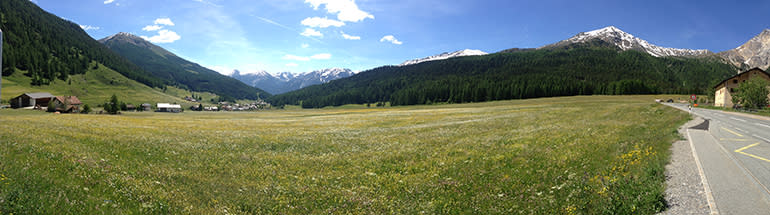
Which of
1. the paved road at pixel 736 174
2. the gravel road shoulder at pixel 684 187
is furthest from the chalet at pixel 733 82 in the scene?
the gravel road shoulder at pixel 684 187

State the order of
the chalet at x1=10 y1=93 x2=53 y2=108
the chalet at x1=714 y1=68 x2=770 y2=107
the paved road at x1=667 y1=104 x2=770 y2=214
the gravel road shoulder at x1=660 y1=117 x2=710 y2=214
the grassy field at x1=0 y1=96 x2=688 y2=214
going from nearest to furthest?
the paved road at x1=667 y1=104 x2=770 y2=214
the gravel road shoulder at x1=660 y1=117 x2=710 y2=214
the grassy field at x1=0 y1=96 x2=688 y2=214
the chalet at x1=714 y1=68 x2=770 y2=107
the chalet at x1=10 y1=93 x2=53 y2=108

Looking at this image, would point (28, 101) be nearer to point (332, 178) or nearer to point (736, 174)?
point (332, 178)

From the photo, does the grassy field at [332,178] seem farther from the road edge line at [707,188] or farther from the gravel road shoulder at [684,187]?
the road edge line at [707,188]

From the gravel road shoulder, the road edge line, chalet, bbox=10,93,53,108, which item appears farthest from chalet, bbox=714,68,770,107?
chalet, bbox=10,93,53,108

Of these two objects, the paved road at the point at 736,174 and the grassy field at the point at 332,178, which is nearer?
the paved road at the point at 736,174

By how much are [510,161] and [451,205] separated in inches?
254

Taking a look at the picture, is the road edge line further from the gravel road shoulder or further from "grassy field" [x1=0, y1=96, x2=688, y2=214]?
"grassy field" [x1=0, y1=96, x2=688, y2=214]

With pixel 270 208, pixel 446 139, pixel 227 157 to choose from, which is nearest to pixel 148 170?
pixel 227 157

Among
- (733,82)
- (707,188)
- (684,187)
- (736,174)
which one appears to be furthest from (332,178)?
(733,82)

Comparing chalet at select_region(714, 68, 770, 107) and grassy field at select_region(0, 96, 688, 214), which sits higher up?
chalet at select_region(714, 68, 770, 107)

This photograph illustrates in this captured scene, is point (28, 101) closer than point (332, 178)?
No

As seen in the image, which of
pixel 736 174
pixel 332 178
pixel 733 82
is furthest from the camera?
pixel 733 82

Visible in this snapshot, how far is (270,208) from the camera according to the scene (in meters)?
11.5

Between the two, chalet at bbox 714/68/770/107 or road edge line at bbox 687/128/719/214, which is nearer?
road edge line at bbox 687/128/719/214
